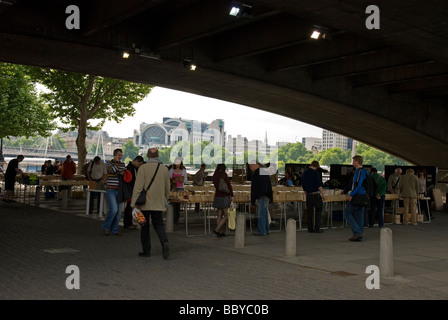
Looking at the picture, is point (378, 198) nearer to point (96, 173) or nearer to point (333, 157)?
point (96, 173)

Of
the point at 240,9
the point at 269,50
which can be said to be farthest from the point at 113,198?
the point at 269,50

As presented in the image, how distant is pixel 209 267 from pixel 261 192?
5.01m

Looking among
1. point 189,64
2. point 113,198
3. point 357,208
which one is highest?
point 189,64

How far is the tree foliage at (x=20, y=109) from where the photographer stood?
47.1 m

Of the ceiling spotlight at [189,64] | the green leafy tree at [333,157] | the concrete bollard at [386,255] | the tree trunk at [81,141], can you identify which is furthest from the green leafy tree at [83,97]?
the green leafy tree at [333,157]

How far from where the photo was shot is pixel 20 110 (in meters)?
48.3

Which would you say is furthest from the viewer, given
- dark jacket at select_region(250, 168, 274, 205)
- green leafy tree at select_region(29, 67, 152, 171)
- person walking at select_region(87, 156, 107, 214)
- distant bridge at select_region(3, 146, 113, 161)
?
distant bridge at select_region(3, 146, 113, 161)

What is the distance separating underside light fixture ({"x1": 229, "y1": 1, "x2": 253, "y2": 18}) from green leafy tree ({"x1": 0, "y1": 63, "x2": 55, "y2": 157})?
36253mm

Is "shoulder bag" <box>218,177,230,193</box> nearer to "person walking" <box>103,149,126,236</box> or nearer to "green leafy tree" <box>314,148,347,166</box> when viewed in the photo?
"person walking" <box>103,149,126,236</box>

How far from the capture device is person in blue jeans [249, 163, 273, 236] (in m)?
14.3

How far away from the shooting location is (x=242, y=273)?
30.0 ft

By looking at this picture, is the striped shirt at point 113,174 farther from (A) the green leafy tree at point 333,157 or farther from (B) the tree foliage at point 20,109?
(A) the green leafy tree at point 333,157

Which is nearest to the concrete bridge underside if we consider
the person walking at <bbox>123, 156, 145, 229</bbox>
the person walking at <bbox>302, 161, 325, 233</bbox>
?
the person walking at <bbox>123, 156, 145, 229</bbox>
